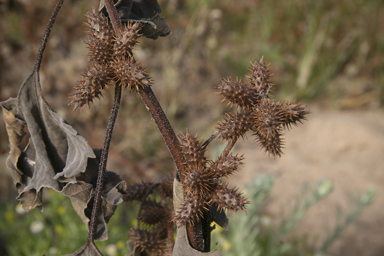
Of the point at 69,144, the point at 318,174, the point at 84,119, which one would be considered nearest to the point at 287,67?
the point at 318,174

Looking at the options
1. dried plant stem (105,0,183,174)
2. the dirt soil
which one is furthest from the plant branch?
the dirt soil

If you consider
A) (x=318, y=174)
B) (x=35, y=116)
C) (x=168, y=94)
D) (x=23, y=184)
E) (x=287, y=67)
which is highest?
(x=287, y=67)

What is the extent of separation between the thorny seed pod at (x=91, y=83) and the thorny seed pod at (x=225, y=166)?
0.26 metres

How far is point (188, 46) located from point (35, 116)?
12.4ft

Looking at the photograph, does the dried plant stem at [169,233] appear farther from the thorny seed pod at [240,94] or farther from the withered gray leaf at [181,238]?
the thorny seed pod at [240,94]

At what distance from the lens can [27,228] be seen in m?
2.77

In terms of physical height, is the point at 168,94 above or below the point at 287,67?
below

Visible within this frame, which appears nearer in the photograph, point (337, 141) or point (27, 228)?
point (27, 228)

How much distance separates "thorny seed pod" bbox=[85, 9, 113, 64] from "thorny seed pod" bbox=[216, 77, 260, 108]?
0.24 m

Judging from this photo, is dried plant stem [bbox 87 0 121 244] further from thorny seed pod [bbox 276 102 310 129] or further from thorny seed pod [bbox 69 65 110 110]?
thorny seed pod [bbox 276 102 310 129]

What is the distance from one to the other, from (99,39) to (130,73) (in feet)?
0.30

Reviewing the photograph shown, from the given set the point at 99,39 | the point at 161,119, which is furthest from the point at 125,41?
the point at 161,119

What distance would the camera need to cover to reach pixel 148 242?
2.64 feet

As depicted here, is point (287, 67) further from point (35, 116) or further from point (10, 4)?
point (35, 116)
